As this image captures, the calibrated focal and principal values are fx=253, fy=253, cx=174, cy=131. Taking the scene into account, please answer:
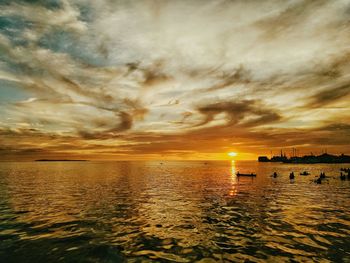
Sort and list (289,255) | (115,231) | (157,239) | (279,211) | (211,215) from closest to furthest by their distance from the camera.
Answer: (289,255) → (157,239) → (115,231) → (211,215) → (279,211)

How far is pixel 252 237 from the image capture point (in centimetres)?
2209

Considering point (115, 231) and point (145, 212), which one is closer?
point (115, 231)

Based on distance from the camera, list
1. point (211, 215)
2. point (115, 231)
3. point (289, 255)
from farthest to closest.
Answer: point (211, 215), point (115, 231), point (289, 255)

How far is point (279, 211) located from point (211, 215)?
9.57 meters

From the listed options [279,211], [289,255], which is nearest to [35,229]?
[289,255]

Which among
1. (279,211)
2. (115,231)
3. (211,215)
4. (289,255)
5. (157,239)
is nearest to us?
(289,255)

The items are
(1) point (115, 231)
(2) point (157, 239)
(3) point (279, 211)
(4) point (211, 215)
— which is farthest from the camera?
(3) point (279, 211)

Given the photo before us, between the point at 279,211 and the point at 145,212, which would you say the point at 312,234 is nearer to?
the point at 279,211

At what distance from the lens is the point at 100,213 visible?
31.8 metres

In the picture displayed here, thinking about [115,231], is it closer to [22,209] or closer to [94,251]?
[94,251]

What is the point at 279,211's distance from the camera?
1309 inches

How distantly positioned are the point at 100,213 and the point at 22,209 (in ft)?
38.8

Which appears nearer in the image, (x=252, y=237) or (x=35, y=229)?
(x=252, y=237)

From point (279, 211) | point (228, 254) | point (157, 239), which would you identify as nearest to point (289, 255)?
Answer: point (228, 254)
